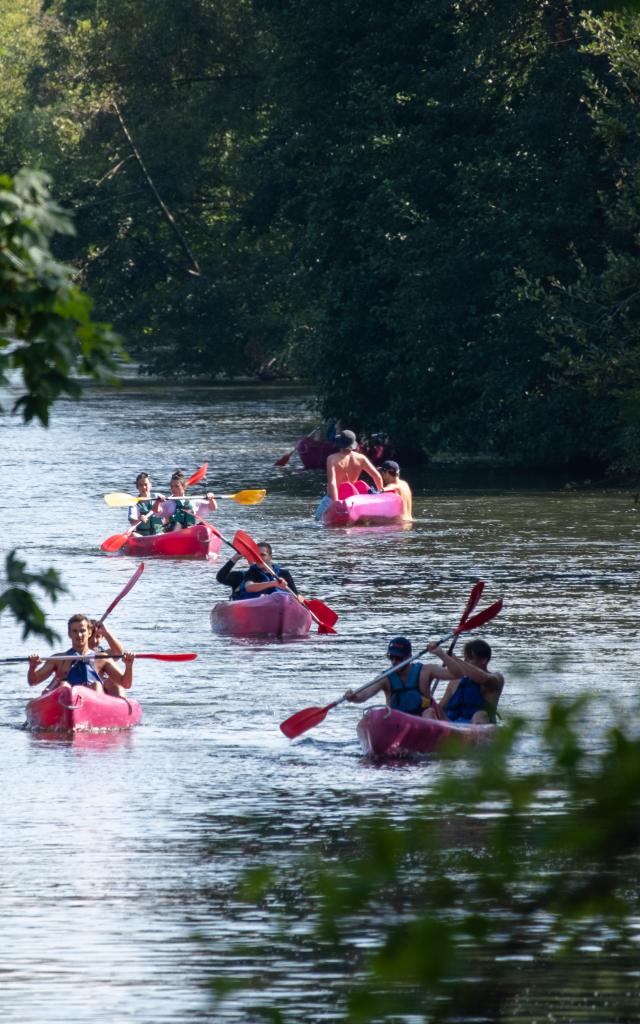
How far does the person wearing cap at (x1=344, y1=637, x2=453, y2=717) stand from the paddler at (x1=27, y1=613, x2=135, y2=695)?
211 cm

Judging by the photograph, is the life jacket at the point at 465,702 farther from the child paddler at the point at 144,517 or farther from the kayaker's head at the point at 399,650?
the child paddler at the point at 144,517

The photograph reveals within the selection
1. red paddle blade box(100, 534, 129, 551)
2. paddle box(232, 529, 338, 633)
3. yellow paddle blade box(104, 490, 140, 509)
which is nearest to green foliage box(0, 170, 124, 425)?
paddle box(232, 529, 338, 633)

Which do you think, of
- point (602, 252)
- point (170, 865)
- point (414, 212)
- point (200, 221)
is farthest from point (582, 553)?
point (200, 221)

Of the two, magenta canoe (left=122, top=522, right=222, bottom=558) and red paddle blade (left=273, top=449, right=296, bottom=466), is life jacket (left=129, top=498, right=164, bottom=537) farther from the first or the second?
red paddle blade (left=273, top=449, right=296, bottom=466)

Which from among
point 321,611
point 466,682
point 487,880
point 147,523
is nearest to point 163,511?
point 147,523

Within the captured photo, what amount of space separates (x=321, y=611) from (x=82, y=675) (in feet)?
13.5

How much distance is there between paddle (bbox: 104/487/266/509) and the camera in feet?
82.3

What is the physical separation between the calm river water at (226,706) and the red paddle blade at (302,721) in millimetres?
212

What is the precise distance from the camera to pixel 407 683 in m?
13.7

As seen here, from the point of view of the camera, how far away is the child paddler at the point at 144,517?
972 inches

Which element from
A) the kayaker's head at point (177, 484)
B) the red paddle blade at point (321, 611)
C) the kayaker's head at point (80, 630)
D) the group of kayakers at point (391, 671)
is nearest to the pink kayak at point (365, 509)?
the kayaker's head at point (177, 484)

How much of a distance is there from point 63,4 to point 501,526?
3496 centimetres

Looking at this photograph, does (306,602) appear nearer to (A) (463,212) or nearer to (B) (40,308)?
(B) (40,308)

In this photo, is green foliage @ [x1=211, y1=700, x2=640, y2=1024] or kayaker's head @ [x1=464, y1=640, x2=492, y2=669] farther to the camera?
kayaker's head @ [x1=464, y1=640, x2=492, y2=669]
